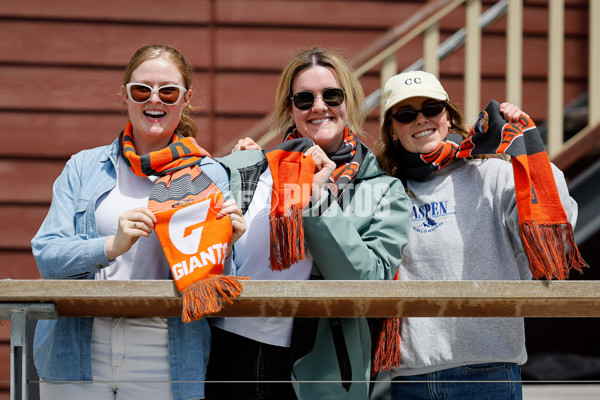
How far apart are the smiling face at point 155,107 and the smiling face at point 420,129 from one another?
70 centimetres

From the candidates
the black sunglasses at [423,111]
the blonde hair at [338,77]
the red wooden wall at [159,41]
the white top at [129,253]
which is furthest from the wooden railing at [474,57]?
the white top at [129,253]

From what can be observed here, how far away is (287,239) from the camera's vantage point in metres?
1.83

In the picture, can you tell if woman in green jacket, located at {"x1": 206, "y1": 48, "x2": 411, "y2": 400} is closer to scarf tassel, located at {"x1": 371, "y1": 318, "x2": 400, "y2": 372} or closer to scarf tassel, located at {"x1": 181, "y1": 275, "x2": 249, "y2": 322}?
scarf tassel, located at {"x1": 371, "y1": 318, "x2": 400, "y2": 372}

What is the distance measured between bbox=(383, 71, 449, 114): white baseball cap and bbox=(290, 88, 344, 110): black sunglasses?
0.63ft

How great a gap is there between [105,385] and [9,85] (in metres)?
3.11

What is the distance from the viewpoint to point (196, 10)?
4445mm

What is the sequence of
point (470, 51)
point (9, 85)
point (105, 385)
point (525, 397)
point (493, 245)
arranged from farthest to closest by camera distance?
point (9, 85), point (525, 397), point (470, 51), point (493, 245), point (105, 385)

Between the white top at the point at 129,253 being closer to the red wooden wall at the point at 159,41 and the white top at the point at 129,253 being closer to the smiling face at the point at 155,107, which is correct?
the smiling face at the point at 155,107

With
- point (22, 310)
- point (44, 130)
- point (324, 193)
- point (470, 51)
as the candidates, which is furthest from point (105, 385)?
point (44, 130)

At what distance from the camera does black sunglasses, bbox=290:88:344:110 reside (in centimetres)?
209

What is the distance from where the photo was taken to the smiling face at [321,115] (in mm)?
2098

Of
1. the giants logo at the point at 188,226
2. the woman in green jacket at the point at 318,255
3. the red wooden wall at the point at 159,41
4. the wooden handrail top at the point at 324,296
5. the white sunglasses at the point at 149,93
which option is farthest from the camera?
the red wooden wall at the point at 159,41

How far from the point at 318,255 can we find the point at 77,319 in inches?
26.2

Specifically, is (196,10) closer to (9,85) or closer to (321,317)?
(9,85)
